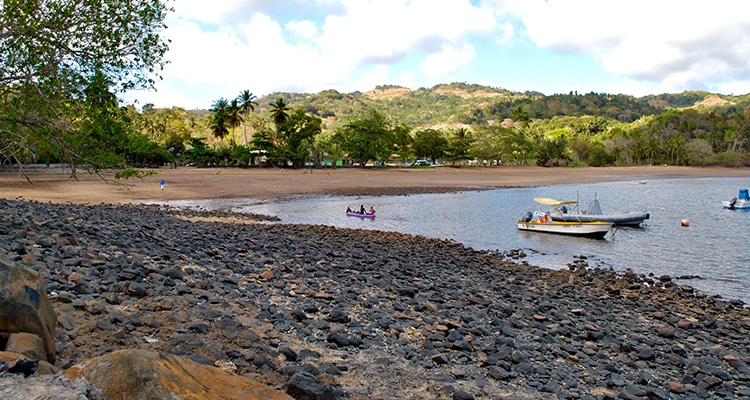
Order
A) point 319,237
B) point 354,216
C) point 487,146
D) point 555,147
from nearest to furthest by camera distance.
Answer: point 319,237 < point 354,216 < point 487,146 < point 555,147

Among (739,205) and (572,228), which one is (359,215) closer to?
(572,228)

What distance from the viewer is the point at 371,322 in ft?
29.5

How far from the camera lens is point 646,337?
1040 cm

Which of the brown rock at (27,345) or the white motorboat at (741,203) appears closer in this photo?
the brown rock at (27,345)

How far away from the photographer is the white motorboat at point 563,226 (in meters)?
27.8

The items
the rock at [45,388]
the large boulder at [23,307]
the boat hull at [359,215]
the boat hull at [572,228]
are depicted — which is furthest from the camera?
the boat hull at [359,215]

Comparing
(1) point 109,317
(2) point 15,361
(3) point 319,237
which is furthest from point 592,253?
(2) point 15,361

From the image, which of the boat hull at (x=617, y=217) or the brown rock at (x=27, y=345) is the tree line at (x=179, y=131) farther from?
the boat hull at (x=617, y=217)

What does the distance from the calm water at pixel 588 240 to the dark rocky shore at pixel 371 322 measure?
20.0ft

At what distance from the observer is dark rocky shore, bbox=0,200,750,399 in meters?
6.61

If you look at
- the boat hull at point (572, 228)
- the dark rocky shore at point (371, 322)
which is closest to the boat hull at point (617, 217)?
the boat hull at point (572, 228)

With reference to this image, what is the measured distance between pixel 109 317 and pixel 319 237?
48.3ft

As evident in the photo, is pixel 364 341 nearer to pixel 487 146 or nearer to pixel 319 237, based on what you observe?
pixel 319 237

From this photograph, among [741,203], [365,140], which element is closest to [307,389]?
[741,203]
